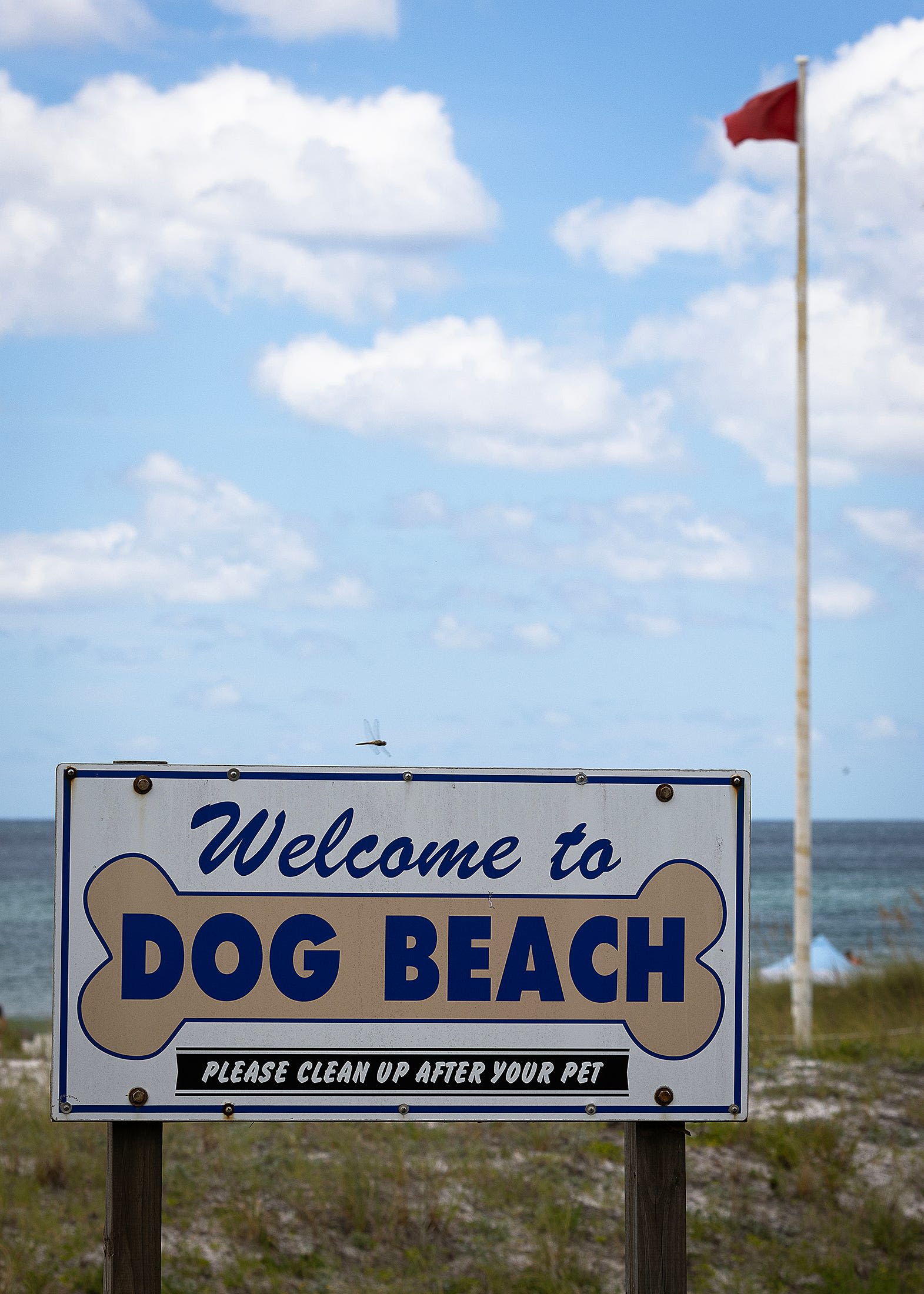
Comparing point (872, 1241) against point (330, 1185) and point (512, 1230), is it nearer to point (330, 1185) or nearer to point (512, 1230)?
point (512, 1230)

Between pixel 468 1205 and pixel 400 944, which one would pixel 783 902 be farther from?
pixel 400 944

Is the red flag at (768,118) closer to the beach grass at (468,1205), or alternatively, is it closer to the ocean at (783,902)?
the ocean at (783,902)

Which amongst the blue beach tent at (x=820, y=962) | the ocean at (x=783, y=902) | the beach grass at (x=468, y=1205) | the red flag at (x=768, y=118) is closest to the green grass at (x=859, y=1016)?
the ocean at (x=783, y=902)

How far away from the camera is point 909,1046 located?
7.64m

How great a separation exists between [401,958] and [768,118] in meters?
10.6

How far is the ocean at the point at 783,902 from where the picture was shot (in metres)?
24.4

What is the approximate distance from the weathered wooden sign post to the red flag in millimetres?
10060

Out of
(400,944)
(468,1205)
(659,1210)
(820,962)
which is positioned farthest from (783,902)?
(400,944)

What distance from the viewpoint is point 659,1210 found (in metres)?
2.91

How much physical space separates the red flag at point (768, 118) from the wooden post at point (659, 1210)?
10454mm

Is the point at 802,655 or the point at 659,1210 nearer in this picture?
the point at 659,1210

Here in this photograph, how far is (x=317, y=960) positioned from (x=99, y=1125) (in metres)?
3.67

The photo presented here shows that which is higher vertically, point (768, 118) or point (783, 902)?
point (768, 118)

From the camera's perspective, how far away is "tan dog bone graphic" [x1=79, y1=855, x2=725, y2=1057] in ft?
9.40
